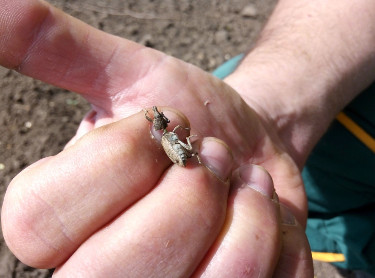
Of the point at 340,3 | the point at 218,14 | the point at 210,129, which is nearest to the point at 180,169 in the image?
the point at 210,129

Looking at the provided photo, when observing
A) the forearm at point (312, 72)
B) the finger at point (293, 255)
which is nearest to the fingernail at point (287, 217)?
the finger at point (293, 255)

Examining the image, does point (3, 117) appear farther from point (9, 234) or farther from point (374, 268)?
point (374, 268)

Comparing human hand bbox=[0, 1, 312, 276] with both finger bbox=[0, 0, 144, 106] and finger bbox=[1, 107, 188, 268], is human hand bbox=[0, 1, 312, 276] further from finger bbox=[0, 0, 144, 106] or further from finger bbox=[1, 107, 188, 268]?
finger bbox=[1, 107, 188, 268]

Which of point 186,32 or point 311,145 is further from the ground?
point 311,145

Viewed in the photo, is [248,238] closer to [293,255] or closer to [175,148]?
[293,255]

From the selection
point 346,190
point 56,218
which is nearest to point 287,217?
point 56,218

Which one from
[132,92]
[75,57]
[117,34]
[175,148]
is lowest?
[117,34]
